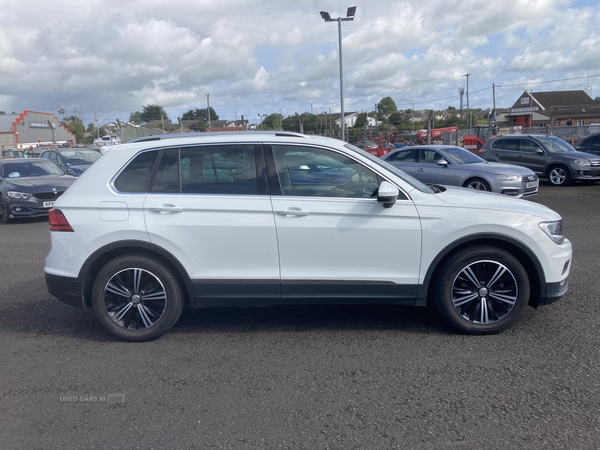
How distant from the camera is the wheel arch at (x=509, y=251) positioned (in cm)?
454

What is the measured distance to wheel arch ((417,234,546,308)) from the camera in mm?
4543

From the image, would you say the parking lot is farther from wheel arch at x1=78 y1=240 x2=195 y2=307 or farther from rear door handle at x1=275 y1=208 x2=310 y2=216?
rear door handle at x1=275 y1=208 x2=310 y2=216

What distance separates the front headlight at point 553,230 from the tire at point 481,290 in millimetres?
365

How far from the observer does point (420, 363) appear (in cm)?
420

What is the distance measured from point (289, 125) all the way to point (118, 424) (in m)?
31.3

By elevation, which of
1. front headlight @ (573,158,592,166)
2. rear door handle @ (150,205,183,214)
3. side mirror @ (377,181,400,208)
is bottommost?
front headlight @ (573,158,592,166)

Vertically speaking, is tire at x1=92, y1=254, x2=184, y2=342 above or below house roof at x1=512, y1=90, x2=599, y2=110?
below

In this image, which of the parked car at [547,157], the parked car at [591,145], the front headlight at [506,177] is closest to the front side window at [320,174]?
the front headlight at [506,177]

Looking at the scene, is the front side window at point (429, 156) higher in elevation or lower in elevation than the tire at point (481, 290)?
higher

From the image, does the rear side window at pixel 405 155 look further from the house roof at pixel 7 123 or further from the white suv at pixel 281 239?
the house roof at pixel 7 123

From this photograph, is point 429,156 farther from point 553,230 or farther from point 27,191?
point 27,191

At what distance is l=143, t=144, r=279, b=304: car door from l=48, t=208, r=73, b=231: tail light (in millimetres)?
707

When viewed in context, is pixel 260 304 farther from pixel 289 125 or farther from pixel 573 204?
pixel 289 125

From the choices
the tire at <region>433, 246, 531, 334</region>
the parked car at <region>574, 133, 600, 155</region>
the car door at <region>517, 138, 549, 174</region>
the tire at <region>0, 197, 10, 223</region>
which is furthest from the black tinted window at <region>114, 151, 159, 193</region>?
the parked car at <region>574, 133, 600, 155</region>
